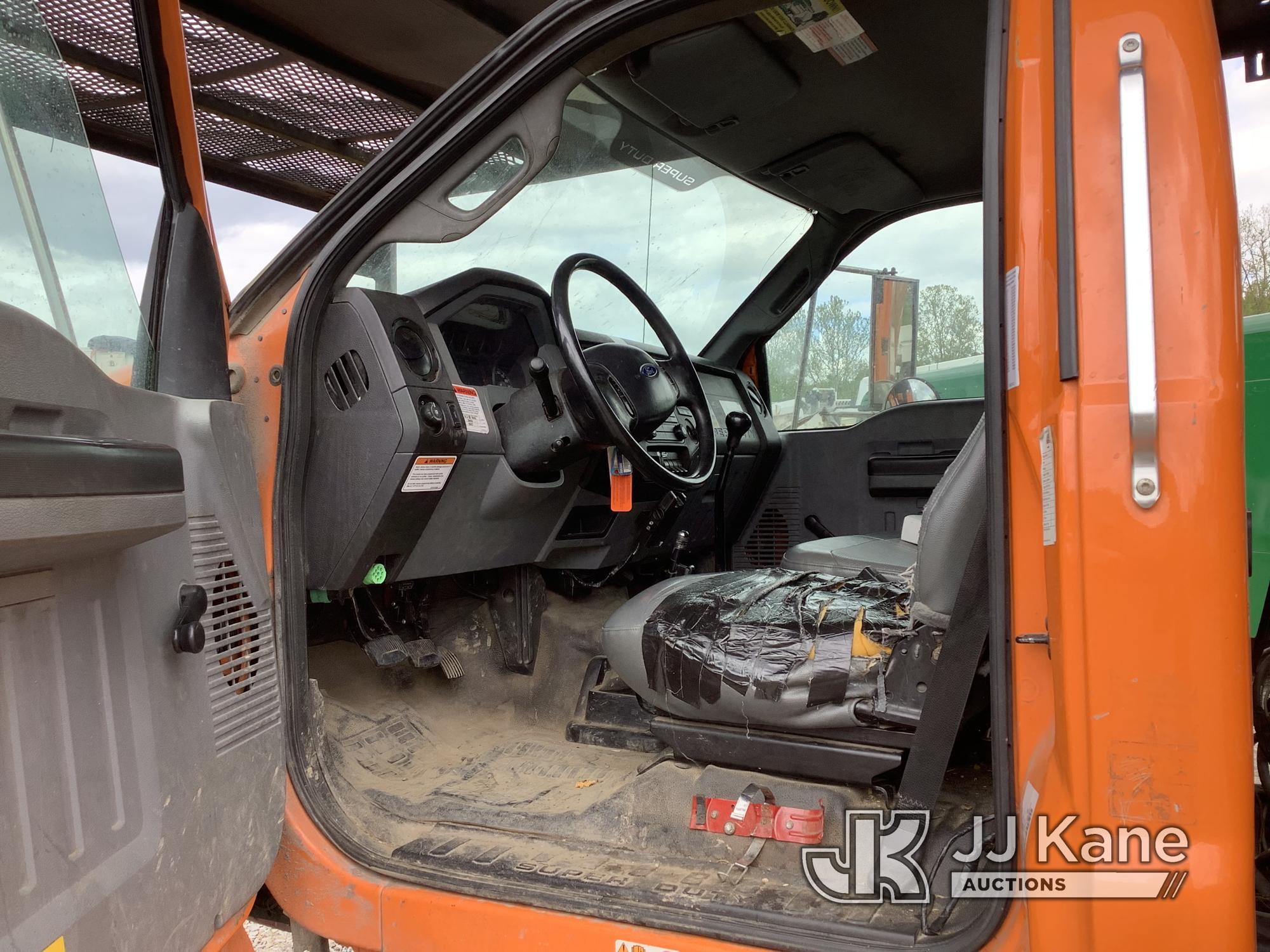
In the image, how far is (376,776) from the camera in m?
2.00

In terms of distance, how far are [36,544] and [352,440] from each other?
2.95ft

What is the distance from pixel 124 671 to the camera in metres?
1.21

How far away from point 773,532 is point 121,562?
86.7 inches

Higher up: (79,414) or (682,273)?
(682,273)

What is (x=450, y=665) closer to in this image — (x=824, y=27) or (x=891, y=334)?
(x=891, y=334)

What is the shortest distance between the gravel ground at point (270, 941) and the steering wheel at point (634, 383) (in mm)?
1490

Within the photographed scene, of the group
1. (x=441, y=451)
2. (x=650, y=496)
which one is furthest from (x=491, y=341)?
(x=650, y=496)

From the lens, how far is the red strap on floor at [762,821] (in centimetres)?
154

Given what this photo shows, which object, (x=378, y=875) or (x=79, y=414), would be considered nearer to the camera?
(x=79, y=414)

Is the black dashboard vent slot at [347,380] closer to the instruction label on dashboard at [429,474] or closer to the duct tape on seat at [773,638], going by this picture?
the instruction label on dashboard at [429,474]

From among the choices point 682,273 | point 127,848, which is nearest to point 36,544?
point 127,848

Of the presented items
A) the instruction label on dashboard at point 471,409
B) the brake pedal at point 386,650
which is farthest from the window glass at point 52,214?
the brake pedal at point 386,650

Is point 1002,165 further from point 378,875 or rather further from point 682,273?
point 682,273

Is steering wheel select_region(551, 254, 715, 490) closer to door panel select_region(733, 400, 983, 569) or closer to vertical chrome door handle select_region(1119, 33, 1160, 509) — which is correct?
door panel select_region(733, 400, 983, 569)
